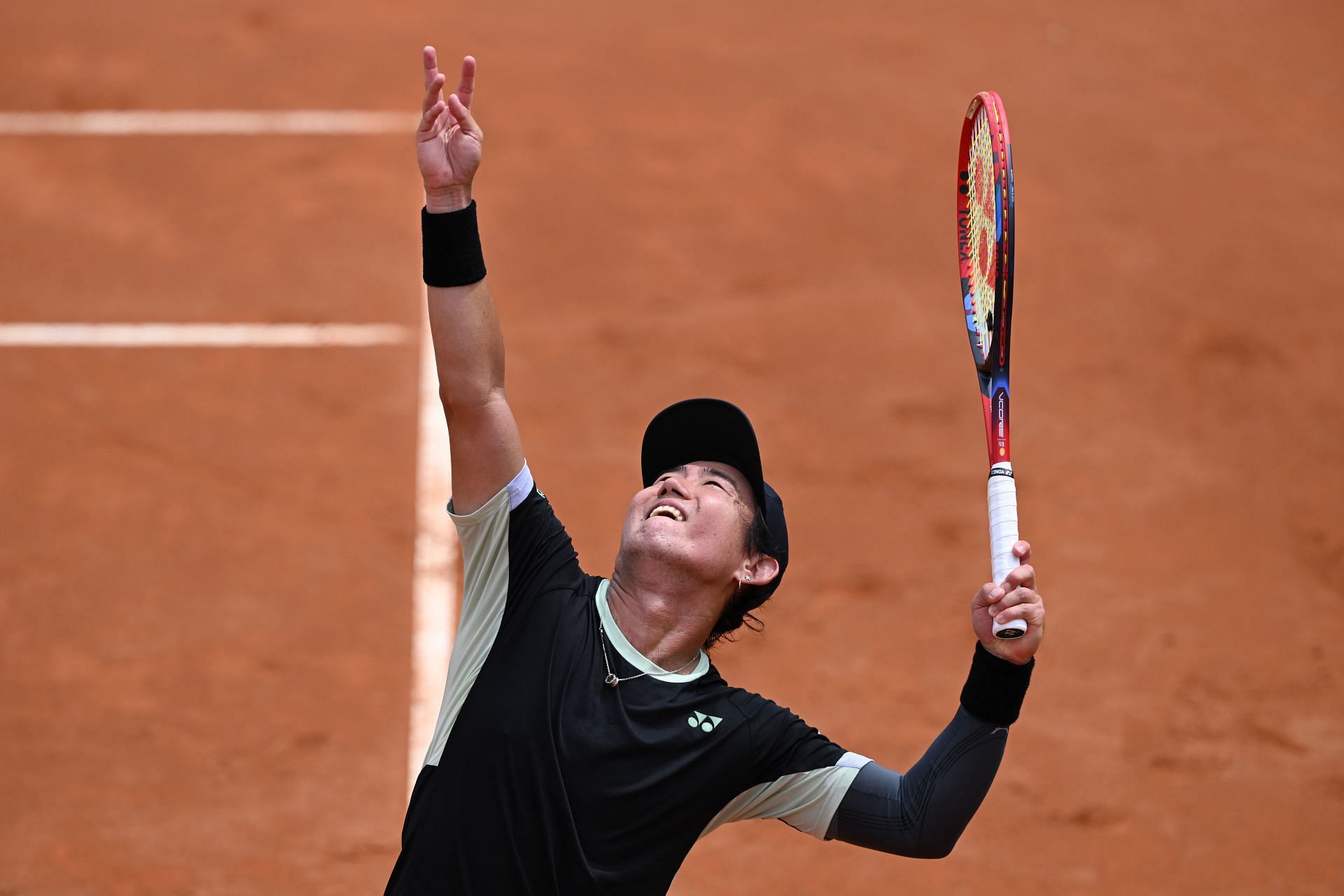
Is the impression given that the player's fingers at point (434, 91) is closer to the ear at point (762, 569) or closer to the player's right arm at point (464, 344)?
the player's right arm at point (464, 344)

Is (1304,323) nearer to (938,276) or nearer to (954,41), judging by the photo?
(938,276)

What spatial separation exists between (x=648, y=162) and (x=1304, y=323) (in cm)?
422

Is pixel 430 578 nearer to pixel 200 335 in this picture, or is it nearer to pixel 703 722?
pixel 200 335

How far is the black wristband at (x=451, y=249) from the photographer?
140 inches

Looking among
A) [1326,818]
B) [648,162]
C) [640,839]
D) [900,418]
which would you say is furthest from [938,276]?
[640,839]

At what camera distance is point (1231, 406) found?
8961 mm

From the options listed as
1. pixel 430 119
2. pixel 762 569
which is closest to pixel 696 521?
pixel 762 569

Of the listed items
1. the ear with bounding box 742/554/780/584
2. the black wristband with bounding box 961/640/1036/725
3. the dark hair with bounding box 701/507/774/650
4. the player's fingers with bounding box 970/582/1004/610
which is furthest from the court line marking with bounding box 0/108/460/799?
the player's fingers with bounding box 970/582/1004/610

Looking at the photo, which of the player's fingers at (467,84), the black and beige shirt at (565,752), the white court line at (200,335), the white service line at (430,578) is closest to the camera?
the black and beige shirt at (565,752)

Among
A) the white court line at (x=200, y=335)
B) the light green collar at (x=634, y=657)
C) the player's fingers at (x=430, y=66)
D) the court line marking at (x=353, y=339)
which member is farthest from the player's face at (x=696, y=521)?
the white court line at (x=200, y=335)

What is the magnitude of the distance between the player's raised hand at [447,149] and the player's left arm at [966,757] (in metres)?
1.44

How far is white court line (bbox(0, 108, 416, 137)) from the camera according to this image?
1070 centimetres

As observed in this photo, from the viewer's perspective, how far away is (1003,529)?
3.47 m

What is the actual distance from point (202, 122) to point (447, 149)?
7819 mm
